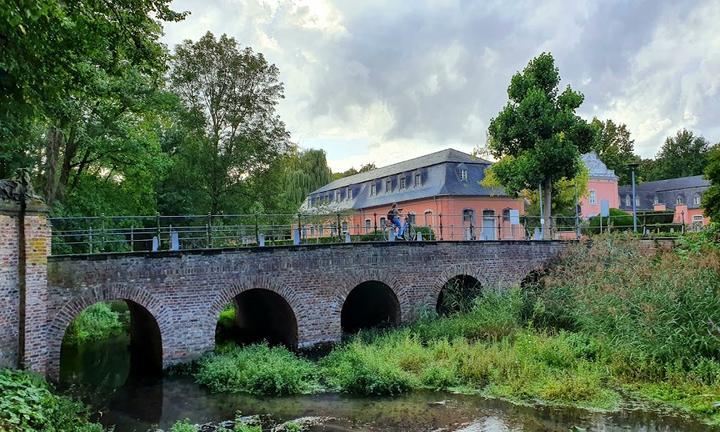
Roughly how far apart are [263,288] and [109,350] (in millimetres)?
5696

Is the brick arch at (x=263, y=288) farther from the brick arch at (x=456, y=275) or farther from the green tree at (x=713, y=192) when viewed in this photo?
the green tree at (x=713, y=192)

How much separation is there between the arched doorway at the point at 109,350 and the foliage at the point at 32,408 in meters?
3.31

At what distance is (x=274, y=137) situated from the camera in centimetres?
2388

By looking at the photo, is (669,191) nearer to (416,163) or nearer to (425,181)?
(416,163)

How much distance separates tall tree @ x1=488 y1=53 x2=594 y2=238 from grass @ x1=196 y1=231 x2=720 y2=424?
8307mm

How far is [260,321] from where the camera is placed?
1781 centimetres

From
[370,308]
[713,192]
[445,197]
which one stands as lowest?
[370,308]

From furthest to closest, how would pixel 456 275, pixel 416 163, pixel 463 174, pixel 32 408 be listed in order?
pixel 416 163, pixel 463 174, pixel 456 275, pixel 32 408

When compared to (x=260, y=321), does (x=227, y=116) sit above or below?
above

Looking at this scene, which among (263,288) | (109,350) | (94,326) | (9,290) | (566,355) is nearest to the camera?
(9,290)

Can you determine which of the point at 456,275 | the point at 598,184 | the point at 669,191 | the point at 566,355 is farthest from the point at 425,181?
the point at 669,191

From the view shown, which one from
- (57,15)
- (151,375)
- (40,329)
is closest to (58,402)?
(40,329)

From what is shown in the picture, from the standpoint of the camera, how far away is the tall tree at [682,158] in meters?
58.1

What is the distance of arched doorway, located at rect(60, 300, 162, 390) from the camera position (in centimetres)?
1291
